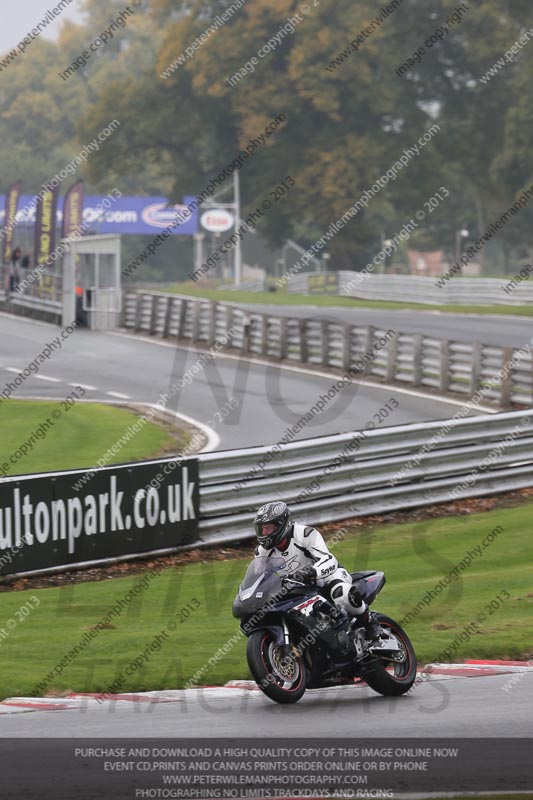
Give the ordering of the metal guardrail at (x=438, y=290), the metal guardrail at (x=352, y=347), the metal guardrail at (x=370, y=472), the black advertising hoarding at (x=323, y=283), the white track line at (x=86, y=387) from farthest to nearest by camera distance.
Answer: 1. the black advertising hoarding at (x=323, y=283)
2. the metal guardrail at (x=438, y=290)
3. the white track line at (x=86, y=387)
4. the metal guardrail at (x=352, y=347)
5. the metal guardrail at (x=370, y=472)

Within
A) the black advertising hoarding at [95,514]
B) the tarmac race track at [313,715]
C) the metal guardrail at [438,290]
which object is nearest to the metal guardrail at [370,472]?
the black advertising hoarding at [95,514]

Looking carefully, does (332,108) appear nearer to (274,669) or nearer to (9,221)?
(9,221)

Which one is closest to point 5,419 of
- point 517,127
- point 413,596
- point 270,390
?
point 270,390

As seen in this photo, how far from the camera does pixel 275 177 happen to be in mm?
73000

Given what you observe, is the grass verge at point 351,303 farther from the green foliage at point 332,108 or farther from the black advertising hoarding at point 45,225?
the green foliage at point 332,108

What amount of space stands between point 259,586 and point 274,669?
58cm

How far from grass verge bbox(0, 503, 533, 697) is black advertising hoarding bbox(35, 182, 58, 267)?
3250 centimetres

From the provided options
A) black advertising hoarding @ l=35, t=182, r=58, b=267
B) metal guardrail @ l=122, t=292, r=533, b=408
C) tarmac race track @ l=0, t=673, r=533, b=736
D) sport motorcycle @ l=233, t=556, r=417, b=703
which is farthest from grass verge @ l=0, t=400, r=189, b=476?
black advertising hoarding @ l=35, t=182, r=58, b=267

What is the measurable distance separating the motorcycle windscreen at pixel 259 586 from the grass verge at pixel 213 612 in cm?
118

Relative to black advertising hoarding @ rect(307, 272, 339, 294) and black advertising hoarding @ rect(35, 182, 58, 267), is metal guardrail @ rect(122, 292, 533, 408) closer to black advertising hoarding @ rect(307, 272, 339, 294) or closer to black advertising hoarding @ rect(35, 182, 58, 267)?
black advertising hoarding @ rect(35, 182, 58, 267)

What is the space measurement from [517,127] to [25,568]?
57540mm

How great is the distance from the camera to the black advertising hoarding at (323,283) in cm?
6506

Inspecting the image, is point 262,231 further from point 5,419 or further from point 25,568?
point 25,568

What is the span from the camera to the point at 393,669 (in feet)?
30.2
